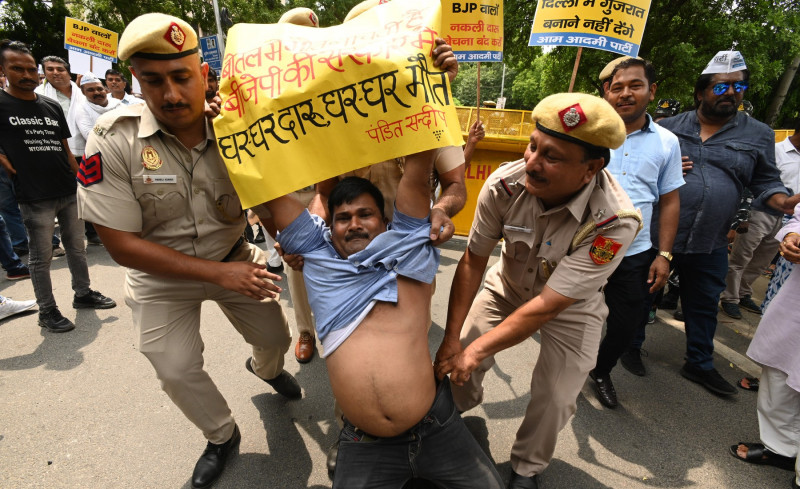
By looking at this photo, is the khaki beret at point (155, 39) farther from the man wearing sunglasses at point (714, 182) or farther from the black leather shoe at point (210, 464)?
the man wearing sunglasses at point (714, 182)

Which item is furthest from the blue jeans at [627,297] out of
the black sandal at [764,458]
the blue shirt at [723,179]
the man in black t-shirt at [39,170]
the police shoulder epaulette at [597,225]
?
the man in black t-shirt at [39,170]

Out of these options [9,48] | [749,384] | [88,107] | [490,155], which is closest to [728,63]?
[749,384]

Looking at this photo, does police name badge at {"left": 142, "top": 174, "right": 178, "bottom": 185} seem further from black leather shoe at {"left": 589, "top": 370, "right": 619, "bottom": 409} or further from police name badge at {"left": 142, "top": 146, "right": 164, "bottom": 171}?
black leather shoe at {"left": 589, "top": 370, "right": 619, "bottom": 409}

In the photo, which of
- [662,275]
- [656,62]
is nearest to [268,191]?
[662,275]

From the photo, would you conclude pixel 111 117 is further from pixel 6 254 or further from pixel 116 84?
pixel 116 84

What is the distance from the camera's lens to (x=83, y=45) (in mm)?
6559

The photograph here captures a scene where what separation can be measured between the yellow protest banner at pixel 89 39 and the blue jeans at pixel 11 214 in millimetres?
2820

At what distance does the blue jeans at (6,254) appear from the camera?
461 cm

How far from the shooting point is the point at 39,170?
12.2 feet

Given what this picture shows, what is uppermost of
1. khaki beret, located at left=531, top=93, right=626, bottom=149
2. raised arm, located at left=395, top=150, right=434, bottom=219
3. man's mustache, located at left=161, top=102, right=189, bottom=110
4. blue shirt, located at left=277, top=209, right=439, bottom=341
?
khaki beret, located at left=531, top=93, right=626, bottom=149

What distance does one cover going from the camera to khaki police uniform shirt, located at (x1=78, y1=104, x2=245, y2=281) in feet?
5.96

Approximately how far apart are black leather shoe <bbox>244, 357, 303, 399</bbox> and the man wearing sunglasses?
2979 mm

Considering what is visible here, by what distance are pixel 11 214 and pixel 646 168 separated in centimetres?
710

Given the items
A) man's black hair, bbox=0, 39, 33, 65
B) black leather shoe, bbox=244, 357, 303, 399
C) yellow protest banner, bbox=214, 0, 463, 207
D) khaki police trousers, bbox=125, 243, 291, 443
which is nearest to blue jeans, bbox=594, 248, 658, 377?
yellow protest banner, bbox=214, 0, 463, 207
